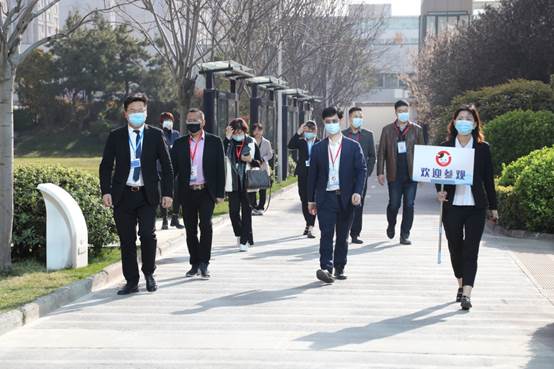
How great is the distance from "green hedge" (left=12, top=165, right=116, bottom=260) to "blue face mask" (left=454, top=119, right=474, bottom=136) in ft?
15.5

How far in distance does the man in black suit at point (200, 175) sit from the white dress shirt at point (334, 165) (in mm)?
1174

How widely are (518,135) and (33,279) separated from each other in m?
14.6

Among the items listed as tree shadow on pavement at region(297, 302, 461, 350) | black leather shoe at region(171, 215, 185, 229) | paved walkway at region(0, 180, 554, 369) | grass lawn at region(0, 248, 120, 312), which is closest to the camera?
paved walkway at region(0, 180, 554, 369)

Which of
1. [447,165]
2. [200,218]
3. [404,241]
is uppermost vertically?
[447,165]

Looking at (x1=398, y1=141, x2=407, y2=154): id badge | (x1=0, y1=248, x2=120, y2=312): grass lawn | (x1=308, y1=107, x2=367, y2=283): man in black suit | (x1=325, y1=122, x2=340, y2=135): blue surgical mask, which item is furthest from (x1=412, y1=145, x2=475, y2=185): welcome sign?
(x1=398, y1=141, x2=407, y2=154): id badge

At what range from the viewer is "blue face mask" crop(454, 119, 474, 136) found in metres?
9.13

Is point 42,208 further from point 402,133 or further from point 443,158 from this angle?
point 402,133

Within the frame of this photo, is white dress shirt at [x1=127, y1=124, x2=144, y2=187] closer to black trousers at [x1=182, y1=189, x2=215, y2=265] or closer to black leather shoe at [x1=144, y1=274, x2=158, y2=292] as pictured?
black leather shoe at [x1=144, y1=274, x2=158, y2=292]

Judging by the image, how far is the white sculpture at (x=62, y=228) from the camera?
10.6m

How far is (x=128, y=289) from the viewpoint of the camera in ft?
32.2

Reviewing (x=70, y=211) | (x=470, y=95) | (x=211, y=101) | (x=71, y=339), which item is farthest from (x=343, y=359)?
(x=470, y=95)

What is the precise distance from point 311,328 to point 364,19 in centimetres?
4452

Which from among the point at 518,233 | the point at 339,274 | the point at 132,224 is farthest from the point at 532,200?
the point at 132,224

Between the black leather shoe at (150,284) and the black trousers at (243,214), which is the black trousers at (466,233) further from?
the black trousers at (243,214)
